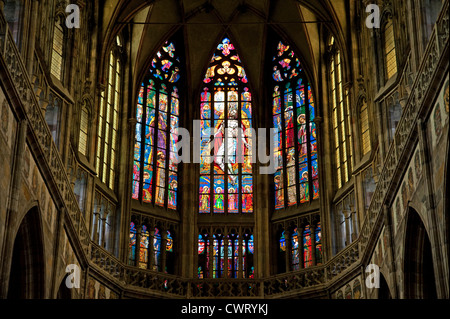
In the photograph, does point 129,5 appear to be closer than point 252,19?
Yes

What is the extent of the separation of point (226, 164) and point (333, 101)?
5068mm

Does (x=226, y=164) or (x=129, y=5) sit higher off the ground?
(x=129, y=5)

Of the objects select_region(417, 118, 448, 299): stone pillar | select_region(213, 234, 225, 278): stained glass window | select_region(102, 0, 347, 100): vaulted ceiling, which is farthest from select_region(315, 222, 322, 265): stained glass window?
select_region(417, 118, 448, 299): stone pillar

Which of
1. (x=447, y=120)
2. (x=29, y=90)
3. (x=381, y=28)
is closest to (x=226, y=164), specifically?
(x=381, y=28)

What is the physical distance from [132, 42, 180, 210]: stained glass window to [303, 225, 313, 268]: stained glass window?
16.8 ft

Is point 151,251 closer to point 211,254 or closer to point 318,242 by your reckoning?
point 211,254

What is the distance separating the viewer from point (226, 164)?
32531 mm

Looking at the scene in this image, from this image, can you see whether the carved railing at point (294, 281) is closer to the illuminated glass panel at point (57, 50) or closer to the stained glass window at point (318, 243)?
the stained glass window at point (318, 243)

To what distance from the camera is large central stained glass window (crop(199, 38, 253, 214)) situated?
3189 centimetres

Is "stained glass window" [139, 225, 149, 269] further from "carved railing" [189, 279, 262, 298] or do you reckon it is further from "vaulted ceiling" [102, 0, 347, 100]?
"vaulted ceiling" [102, 0, 347, 100]

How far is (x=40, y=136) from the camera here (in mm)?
19453

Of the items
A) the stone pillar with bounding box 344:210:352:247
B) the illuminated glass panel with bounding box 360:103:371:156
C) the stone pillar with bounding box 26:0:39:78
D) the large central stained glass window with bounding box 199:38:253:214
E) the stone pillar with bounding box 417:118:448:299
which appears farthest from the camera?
the large central stained glass window with bounding box 199:38:253:214

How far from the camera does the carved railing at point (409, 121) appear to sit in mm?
15905
